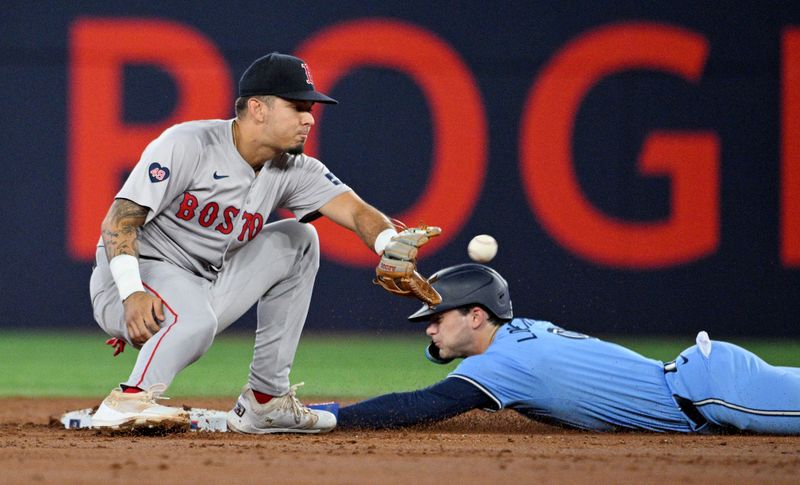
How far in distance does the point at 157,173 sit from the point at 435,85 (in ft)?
20.6

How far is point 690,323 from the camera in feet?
33.1

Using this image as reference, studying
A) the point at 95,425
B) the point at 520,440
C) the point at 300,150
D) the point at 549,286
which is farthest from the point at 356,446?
the point at 549,286

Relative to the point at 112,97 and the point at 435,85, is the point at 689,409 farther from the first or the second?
the point at 112,97

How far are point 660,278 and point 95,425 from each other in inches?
273

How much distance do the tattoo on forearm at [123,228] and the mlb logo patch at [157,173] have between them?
121 millimetres

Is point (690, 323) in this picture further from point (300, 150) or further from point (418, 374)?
point (300, 150)

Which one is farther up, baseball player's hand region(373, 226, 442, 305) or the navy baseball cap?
the navy baseball cap

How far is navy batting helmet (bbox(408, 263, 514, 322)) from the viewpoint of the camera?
15.3ft

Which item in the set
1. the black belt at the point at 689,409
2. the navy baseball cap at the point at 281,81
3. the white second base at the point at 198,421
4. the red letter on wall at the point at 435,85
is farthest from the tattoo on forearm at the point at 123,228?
the red letter on wall at the point at 435,85

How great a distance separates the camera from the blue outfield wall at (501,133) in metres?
10.0

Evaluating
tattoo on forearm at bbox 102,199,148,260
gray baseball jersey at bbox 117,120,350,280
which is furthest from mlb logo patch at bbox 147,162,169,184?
tattoo on forearm at bbox 102,199,148,260

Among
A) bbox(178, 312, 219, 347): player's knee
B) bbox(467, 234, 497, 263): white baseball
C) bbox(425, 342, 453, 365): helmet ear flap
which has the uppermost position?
bbox(467, 234, 497, 263): white baseball

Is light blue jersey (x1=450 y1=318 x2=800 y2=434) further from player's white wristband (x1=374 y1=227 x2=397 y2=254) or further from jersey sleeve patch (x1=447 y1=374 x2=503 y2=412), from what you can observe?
player's white wristband (x1=374 y1=227 x2=397 y2=254)

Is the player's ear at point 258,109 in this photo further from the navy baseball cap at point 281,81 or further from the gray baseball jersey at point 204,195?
the gray baseball jersey at point 204,195
